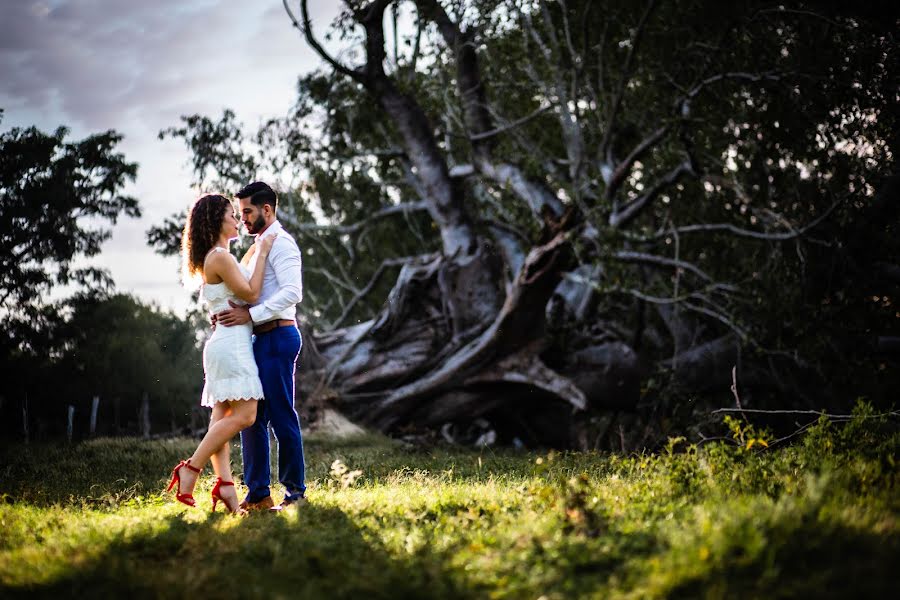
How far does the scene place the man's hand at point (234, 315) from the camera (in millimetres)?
6000

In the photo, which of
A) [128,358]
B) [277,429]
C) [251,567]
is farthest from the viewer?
[128,358]

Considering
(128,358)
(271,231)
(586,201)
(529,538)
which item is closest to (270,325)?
(271,231)

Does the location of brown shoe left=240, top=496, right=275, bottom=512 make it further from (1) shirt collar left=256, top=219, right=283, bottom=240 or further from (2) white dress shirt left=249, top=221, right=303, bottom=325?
(1) shirt collar left=256, top=219, right=283, bottom=240

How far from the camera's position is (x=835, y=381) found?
13117 mm

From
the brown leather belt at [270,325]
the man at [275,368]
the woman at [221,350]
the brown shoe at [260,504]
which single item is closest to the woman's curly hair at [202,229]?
the woman at [221,350]

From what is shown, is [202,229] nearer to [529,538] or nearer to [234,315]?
[234,315]

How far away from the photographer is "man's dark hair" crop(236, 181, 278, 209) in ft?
20.8

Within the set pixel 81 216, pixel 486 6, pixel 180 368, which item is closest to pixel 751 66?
pixel 486 6

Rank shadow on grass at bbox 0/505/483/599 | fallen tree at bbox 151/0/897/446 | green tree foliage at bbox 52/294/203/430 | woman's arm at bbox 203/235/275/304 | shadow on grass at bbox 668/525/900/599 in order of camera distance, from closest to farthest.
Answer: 1. shadow on grass at bbox 668/525/900/599
2. shadow on grass at bbox 0/505/483/599
3. woman's arm at bbox 203/235/275/304
4. fallen tree at bbox 151/0/897/446
5. green tree foliage at bbox 52/294/203/430

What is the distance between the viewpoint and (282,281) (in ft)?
20.1

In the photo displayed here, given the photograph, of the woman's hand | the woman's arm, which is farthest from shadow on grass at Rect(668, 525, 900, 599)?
the woman's hand

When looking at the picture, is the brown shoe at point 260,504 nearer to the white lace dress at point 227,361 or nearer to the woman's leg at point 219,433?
the woman's leg at point 219,433

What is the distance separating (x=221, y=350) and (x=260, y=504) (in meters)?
1.21

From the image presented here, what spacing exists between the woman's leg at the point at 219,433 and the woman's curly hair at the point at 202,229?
1138 millimetres
